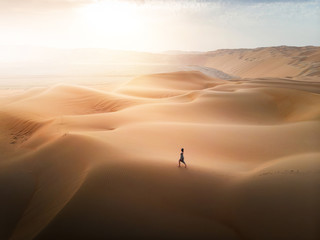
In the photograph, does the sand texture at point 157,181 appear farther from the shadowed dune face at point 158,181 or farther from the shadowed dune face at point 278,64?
the shadowed dune face at point 278,64

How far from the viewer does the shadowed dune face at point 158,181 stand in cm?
436

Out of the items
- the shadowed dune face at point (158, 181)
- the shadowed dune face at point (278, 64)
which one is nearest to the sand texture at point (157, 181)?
the shadowed dune face at point (158, 181)

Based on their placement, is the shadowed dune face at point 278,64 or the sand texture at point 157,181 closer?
the sand texture at point 157,181

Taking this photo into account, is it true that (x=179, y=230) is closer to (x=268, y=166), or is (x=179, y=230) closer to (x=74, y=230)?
(x=74, y=230)

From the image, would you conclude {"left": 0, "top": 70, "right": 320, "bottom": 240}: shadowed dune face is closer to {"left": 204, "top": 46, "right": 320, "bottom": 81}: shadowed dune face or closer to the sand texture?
the sand texture

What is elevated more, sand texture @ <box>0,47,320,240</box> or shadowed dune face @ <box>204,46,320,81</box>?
shadowed dune face @ <box>204,46,320,81</box>

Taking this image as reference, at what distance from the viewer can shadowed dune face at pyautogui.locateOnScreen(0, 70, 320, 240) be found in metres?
4.36

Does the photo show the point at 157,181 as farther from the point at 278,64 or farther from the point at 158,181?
the point at 278,64

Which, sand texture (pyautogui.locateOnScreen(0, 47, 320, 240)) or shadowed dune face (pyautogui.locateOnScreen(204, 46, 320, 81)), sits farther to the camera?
shadowed dune face (pyautogui.locateOnScreen(204, 46, 320, 81))

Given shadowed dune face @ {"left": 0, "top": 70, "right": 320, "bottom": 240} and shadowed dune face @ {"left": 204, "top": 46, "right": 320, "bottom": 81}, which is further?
shadowed dune face @ {"left": 204, "top": 46, "right": 320, "bottom": 81}

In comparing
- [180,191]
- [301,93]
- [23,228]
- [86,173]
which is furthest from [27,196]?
[301,93]

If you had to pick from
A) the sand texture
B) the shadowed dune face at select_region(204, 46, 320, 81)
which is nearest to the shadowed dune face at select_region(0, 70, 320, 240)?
the sand texture

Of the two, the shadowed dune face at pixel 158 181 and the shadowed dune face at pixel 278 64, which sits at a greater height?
the shadowed dune face at pixel 278 64

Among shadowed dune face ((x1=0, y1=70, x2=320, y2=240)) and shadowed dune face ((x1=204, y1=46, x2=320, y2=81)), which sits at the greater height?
shadowed dune face ((x1=204, y1=46, x2=320, y2=81))
